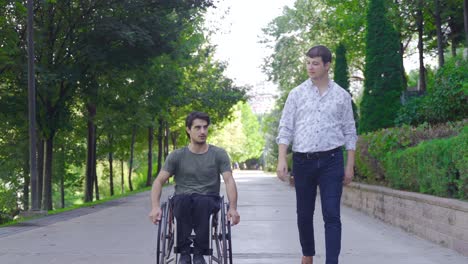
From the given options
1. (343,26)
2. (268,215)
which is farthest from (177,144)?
(268,215)

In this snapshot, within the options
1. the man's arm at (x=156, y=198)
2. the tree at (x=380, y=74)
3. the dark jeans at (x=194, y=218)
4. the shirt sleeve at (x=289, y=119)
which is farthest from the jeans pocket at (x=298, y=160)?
the tree at (x=380, y=74)

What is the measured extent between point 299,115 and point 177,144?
5265cm

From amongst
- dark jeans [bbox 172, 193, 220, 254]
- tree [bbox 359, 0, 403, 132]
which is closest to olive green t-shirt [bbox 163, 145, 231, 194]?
dark jeans [bbox 172, 193, 220, 254]

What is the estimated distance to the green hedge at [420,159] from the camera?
30.2 ft

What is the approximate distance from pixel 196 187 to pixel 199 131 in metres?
0.45

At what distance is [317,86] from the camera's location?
20.7 ft

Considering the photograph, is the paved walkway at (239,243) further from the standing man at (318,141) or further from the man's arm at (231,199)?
the man's arm at (231,199)

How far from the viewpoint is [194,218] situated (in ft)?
19.2

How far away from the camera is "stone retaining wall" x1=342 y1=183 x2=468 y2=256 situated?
328 inches

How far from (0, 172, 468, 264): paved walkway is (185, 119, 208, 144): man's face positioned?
2.49 meters

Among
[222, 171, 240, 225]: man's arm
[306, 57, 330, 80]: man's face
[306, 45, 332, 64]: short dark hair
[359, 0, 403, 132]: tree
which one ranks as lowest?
[222, 171, 240, 225]: man's arm

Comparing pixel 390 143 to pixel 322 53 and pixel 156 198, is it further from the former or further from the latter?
pixel 156 198

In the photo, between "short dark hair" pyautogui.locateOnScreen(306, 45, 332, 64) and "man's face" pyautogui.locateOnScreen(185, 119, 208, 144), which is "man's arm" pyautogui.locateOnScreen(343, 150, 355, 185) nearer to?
"short dark hair" pyautogui.locateOnScreen(306, 45, 332, 64)

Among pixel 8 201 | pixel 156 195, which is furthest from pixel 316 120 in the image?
pixel 8 201
